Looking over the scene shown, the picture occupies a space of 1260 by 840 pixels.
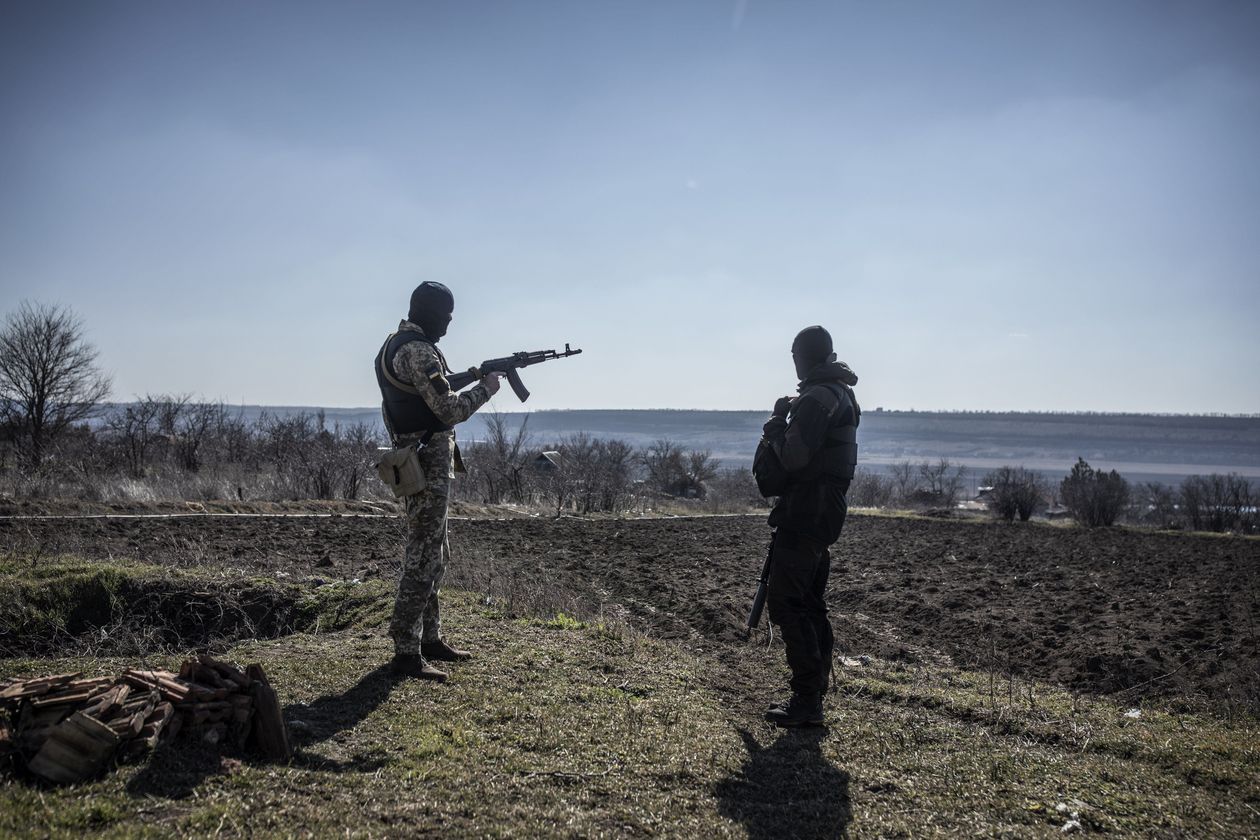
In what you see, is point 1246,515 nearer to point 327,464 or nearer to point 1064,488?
point 1064,488

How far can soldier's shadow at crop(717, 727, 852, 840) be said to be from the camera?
3.45 meters

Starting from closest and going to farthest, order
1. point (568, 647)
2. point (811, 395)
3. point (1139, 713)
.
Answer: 1. point (811, 395)
2. point (1139, 713)
3. point (568, 647)

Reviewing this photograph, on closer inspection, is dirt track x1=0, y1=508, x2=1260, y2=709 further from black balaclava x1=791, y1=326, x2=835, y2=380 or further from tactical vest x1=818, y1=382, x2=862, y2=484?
black balaclava x1=791, y1=326, x2=835, y2=380

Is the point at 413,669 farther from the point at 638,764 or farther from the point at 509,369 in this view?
the point at 509,369

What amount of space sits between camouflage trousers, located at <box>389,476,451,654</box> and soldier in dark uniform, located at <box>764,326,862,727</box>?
2213 millimetres

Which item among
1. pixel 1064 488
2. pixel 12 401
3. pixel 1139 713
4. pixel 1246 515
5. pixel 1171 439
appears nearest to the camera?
pixel 1139 713

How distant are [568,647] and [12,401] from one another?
29.6 m

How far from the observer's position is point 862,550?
17344mm

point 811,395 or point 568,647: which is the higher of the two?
point 811,395

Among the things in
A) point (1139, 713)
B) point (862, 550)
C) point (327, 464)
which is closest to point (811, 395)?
point (1139, 713)

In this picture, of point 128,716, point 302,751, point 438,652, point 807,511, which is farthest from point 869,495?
point 128,716

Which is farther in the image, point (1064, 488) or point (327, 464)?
point (1064, 488)

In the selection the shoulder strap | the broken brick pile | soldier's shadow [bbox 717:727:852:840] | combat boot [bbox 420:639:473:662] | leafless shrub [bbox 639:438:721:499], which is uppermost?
the shoulder strap

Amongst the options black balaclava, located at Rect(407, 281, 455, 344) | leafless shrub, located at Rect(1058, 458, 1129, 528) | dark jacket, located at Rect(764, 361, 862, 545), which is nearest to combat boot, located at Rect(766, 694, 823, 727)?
dark jacket, located at Rect(764, 361, 862, 545)
